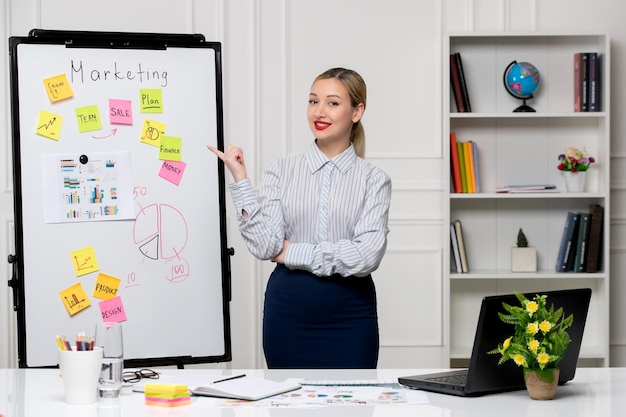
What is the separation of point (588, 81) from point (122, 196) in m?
2.46

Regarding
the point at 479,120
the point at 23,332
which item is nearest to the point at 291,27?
the point at 479,120

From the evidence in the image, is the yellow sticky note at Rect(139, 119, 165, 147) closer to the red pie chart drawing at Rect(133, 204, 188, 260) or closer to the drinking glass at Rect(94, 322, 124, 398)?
the red pie chart drawing at Rect(133, 204, 188, 260)

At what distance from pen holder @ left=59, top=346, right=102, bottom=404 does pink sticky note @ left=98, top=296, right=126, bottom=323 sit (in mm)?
1179

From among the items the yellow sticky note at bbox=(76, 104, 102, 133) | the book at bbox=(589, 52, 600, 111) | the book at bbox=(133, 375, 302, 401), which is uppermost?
the book at bbox=(589, 52, 600, 111)

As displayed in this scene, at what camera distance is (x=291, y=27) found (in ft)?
14.3

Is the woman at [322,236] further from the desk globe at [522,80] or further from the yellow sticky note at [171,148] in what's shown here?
→ the desk globe at [522,80]

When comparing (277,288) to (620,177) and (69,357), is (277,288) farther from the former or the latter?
(620,177)

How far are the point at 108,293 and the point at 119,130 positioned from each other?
0.57 metres

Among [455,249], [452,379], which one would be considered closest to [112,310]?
[452,379]

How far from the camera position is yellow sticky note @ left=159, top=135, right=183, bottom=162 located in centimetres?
304

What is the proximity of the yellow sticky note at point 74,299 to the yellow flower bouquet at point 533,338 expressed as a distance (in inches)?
63.5

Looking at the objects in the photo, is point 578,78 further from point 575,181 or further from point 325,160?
point 325,160

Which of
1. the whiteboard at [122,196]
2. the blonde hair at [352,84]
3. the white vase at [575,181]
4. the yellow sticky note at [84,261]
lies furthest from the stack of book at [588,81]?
the yellow sticky note at [84,261]

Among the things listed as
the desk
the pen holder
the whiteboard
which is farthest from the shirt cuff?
the pen holder
